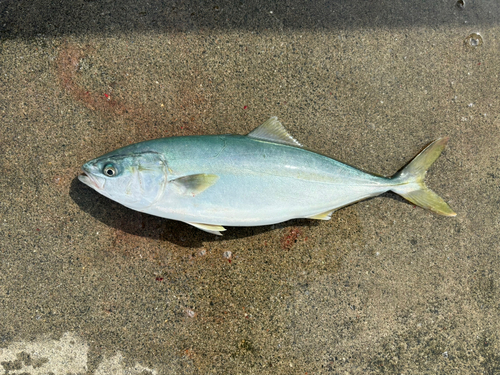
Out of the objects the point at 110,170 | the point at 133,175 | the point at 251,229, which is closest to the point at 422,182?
the point at 251,229

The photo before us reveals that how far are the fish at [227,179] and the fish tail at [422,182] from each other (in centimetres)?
32

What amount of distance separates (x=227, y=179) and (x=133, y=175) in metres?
0.68

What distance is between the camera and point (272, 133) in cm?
237

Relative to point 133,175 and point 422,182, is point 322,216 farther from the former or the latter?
point 133,175

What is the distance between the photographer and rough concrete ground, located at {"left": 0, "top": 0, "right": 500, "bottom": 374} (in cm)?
255

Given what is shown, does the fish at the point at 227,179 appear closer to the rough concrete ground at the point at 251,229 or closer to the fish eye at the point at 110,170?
the fish eye at the point at 110,170

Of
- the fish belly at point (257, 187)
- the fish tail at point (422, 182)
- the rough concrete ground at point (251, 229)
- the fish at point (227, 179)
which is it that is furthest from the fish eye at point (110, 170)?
the fish tail at point (422, 182)

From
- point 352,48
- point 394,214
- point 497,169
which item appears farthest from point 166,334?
point 497,169

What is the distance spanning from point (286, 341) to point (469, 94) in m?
2.74

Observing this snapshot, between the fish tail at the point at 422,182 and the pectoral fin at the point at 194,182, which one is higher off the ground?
the fish tail at the point at 422,182

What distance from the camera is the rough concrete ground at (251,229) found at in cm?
255

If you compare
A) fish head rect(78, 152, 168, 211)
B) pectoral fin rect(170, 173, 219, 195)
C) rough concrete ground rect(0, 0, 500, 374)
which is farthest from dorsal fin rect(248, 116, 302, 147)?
fish head rect(78, 152, 168, 211)

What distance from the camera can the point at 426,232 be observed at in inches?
106

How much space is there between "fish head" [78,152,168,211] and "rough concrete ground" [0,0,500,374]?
1.41 ft
